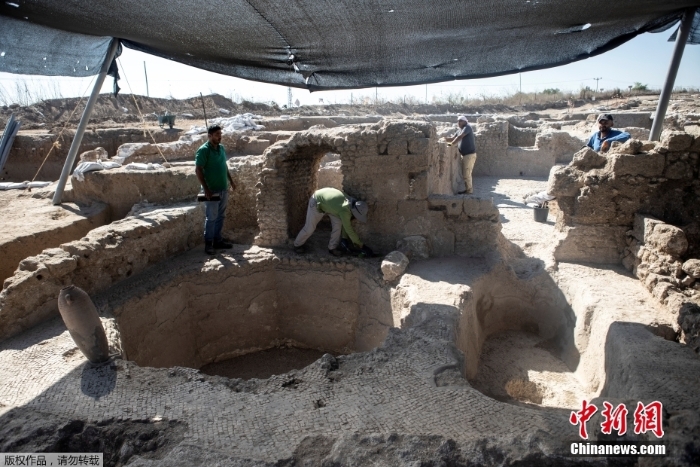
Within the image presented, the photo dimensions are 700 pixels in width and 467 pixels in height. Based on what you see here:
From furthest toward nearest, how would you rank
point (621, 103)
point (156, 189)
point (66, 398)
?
point (621, 103) < point (156, 189) < point (66, 398)

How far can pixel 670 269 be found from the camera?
4.81 m

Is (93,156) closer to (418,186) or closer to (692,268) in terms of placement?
(418,186)

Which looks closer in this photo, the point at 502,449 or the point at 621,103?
the point at 502,449

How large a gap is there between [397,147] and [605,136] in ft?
9.49

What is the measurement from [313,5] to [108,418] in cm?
335

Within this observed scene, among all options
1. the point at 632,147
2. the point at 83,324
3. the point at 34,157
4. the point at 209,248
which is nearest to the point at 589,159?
the point at 632,147


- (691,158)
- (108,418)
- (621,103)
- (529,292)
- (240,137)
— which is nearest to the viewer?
(108,418)

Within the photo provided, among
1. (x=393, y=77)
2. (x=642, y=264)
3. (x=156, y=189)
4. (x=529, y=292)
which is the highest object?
(x=393, y=77)

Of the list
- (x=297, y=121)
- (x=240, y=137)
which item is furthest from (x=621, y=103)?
(x=240, y=137)

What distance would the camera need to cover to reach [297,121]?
16.5 metres

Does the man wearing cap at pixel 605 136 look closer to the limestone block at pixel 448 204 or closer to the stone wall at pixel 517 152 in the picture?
the limestone block at pixel 448 204

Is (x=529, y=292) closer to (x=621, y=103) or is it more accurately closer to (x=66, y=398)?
(x=66, y=398)

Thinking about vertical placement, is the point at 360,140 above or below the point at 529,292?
above

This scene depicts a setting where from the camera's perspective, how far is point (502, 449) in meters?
2.62
